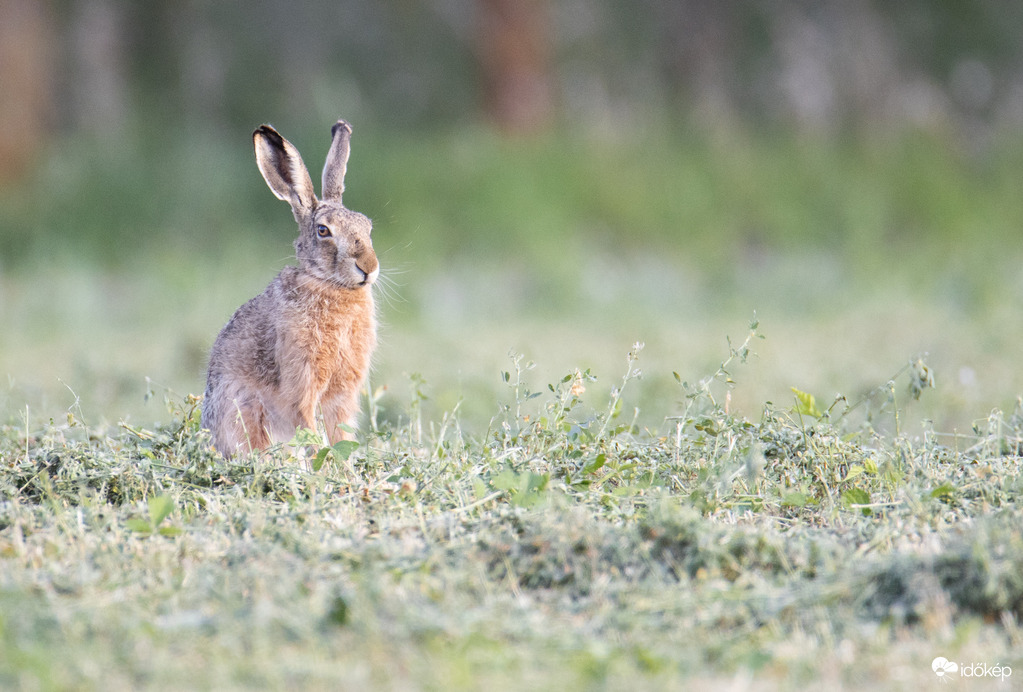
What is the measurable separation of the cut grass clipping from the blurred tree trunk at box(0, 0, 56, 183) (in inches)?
388

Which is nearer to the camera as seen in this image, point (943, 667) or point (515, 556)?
point (943, 667)

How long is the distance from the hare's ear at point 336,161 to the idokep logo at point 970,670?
2877 millimetres

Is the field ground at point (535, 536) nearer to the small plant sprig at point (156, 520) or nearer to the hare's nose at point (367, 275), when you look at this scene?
the small plant sprig at point (156, 520)

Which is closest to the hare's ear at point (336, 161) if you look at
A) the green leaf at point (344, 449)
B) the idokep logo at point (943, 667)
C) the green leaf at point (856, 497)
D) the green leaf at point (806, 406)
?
the green leaf at point (344, 449)

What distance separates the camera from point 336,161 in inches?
186

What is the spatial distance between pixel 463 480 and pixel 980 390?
3.66m

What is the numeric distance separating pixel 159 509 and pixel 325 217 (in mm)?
1416

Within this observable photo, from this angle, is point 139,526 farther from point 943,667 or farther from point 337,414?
point 943,667

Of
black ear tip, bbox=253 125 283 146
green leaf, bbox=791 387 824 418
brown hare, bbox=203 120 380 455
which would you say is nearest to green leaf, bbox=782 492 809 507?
green leaf, bbox=791 387 824 418

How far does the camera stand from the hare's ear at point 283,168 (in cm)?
455

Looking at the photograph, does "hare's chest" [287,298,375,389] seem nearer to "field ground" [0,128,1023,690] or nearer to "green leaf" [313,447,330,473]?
"field ground" [0,128,1023,690]

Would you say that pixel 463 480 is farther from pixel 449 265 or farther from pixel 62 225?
pixel 62 225

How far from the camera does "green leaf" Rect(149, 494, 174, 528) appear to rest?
3.48 m

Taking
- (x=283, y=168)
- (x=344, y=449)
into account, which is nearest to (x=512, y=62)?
(x=283, y=168)
